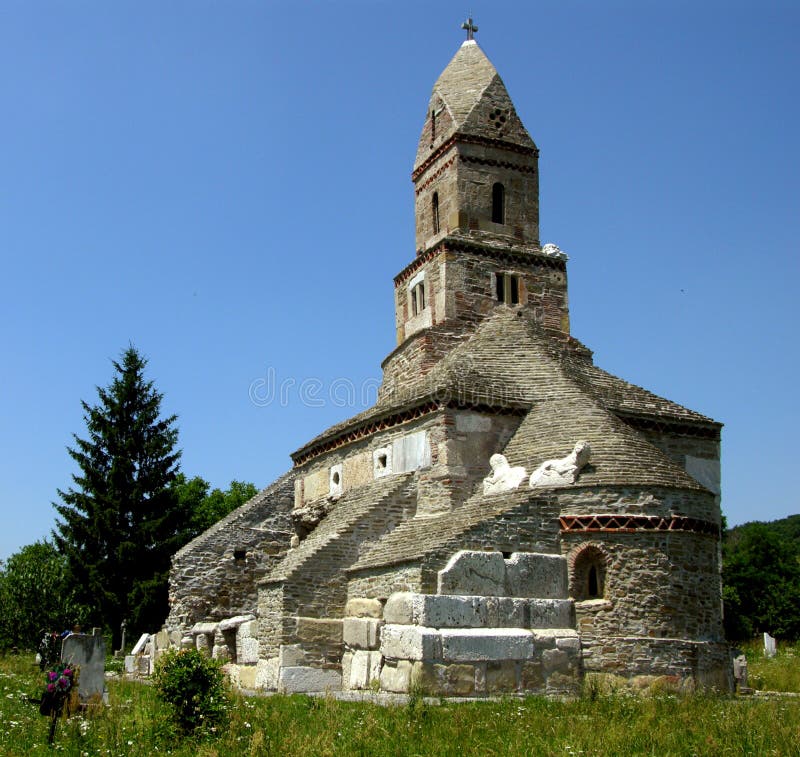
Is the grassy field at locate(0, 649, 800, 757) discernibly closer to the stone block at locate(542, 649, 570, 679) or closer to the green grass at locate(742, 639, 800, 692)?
the stone block at locate(542, 649, 570, 679)

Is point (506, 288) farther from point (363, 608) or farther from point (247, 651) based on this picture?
point (247, 651)

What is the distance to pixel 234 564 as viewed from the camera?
2261 centimetres

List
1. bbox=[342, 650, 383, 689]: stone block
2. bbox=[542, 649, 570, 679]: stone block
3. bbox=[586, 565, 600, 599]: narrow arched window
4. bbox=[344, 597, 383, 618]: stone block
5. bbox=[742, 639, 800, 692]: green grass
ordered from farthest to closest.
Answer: bbox=[742, 639, 800, 692]: green grass → bbox=[344, 597, 383, 618]: stone block → bbox=[586, 565, 600, 599]: narrow arched window → bbox=[342, 650, 383, 689]: stone block → bbox=[542, 649, 570, 679]: stone block

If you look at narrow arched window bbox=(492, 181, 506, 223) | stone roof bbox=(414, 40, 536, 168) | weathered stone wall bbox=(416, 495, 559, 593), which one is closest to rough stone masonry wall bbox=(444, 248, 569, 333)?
narrow arched window bbox=(492, 181, 506, 223)

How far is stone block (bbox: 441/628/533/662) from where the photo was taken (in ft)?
41.9

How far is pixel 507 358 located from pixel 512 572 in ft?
21.3

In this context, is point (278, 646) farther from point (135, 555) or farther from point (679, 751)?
point (135, 555)

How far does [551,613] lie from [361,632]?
10.2 feet

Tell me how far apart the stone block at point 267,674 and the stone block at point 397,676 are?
2.96 m

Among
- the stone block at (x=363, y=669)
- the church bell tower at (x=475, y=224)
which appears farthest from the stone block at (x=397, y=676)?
the church bell tower at (x=475, y=224)

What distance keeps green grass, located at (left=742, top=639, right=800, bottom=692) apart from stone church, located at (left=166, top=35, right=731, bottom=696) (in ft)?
11.5

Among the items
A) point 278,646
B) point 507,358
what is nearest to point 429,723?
point 278,646

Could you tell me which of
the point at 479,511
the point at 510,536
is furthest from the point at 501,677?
the point at 479,511

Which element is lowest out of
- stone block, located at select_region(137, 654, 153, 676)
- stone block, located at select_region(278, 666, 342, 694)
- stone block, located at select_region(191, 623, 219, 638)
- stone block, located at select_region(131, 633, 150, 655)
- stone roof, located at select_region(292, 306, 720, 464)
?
stone block, located at select_region(137, 654, 153, 676)
